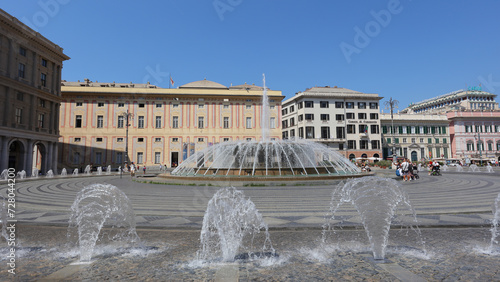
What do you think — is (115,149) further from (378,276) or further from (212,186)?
(378,276)

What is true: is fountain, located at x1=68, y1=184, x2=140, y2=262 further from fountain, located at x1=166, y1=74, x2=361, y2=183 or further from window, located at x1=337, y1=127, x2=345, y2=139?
window, located at x1=337, y1=127, x2=345, y2=139

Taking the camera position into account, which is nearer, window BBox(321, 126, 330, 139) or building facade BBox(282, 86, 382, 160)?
building facade BBox(282, 86, 382, 160)

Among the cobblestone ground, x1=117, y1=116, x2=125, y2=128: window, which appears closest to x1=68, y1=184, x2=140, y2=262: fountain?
the cobblestone ground

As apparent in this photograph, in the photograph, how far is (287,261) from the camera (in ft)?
11.9

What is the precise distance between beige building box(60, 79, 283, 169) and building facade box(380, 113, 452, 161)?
25.7 meters

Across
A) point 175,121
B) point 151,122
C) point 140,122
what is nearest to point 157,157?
point 151,122

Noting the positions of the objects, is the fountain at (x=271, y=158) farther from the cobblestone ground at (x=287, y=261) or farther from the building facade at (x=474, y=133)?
the building facade at (x=474, y=133)

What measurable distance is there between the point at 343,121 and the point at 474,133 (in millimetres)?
31605

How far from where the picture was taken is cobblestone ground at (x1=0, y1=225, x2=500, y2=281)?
319cm

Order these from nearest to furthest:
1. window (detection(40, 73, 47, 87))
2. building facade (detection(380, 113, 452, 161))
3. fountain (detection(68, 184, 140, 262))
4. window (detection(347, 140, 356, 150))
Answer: fountain (detection(68, 184, 140, 262)), window (detection(40, 73, 47, 87)), window (detection(347, 140, 356, 150)), building facade (detection(380, 113, 452, 161))

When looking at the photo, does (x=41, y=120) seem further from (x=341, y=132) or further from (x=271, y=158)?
(x=341, y=132)

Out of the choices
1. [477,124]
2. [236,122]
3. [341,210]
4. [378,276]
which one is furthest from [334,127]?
[378,276]

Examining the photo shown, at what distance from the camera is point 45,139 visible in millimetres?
30078

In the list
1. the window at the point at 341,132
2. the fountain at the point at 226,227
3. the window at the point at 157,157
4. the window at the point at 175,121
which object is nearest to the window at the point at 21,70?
the window at the point at 157,157
